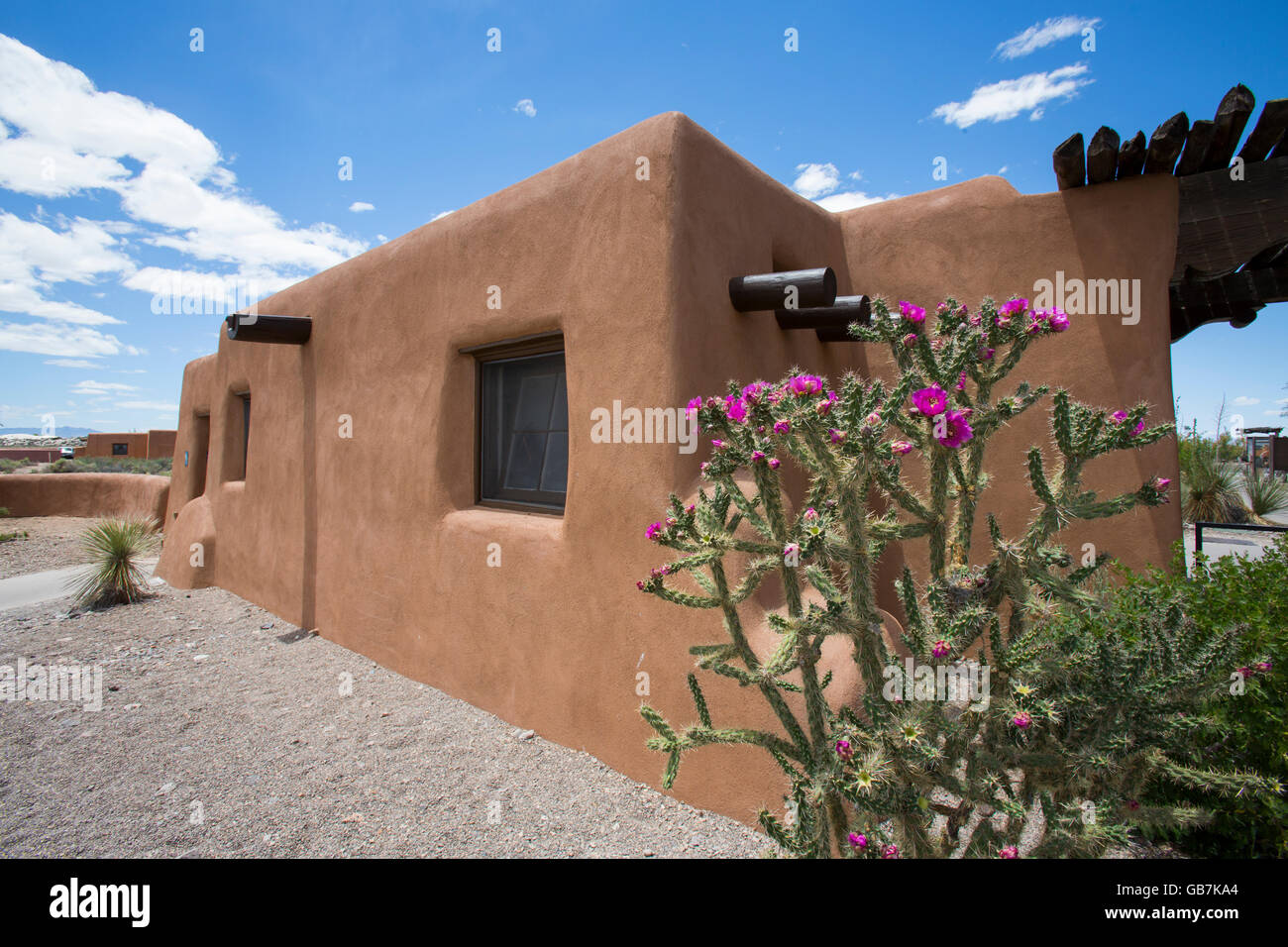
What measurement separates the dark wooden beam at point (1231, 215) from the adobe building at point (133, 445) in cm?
3504

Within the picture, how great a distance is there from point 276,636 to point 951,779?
661 centimetres

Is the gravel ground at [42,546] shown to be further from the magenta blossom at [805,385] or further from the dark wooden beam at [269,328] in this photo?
the magenta blossom at [805,385]

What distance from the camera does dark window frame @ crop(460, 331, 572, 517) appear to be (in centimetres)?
428

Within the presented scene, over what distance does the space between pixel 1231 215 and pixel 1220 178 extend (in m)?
0.24

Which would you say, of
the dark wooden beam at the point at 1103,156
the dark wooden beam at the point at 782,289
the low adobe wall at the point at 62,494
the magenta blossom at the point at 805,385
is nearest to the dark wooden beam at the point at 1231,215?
the dark wooden beam at the point at 1103,156

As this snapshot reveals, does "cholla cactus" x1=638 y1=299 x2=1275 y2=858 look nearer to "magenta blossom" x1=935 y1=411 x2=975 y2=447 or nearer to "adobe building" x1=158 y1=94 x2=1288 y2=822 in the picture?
"magenta blossom" x1=935 y1=411 x2=975 y2=447

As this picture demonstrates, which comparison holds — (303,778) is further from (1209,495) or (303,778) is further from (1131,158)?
(1209,495)

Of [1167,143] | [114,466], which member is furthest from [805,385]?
[114,466]

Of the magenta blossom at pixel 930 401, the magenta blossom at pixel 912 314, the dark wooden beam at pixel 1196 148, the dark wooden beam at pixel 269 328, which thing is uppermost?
the dark wooden beam at pixel 1196 148

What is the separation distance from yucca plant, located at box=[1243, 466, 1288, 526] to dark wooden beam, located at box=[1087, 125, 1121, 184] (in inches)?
409

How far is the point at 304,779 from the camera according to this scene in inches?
147

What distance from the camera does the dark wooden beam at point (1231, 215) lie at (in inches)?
153

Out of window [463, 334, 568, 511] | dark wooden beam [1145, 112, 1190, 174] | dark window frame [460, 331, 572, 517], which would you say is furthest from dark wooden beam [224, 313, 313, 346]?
dark wooden beam [1145, 112, 1190, 174]
